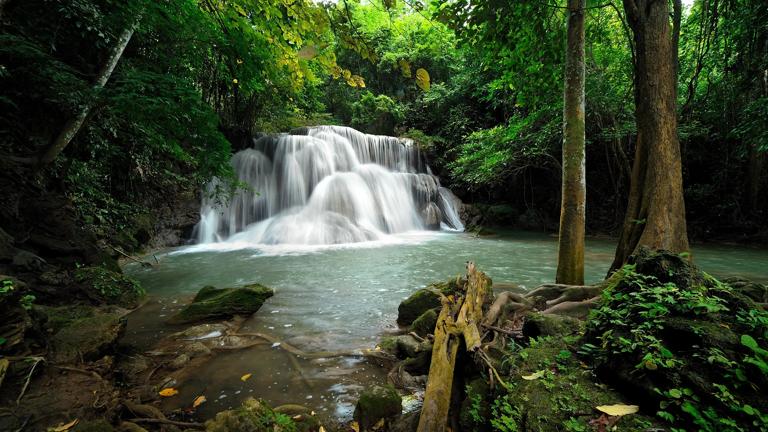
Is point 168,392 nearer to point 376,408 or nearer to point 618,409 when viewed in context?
point 376,408

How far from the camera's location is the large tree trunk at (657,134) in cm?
397

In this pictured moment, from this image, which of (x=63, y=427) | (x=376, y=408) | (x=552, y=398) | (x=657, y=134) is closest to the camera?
(x=552, y=398)

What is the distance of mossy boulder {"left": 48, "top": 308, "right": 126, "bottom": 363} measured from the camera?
3070mm

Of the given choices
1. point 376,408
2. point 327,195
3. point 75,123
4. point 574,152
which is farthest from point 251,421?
point 327,195

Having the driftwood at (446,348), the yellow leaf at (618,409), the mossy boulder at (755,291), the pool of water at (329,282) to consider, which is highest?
the mossy boulder at (755,291)

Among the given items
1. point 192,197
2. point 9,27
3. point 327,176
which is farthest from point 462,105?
point 9,27

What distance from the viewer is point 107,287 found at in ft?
17.2

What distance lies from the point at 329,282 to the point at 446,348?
4.94 meters

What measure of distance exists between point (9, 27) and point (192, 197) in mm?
8834

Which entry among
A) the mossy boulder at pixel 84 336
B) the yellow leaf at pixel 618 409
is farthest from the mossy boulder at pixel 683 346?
the mossy boulder at pixel 84 336

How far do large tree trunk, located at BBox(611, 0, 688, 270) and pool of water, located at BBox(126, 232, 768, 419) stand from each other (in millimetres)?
3070

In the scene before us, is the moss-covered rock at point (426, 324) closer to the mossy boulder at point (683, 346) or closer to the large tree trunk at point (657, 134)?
the mossy boulder at point (683, 346)

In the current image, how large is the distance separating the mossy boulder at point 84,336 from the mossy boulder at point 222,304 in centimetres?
111

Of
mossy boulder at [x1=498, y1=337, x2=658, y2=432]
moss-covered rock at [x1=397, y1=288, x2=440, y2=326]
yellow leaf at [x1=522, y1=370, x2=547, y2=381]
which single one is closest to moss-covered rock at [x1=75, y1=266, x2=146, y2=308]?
moss-covered rock at [x1=397, y1=288, x2=440, y2=326]
